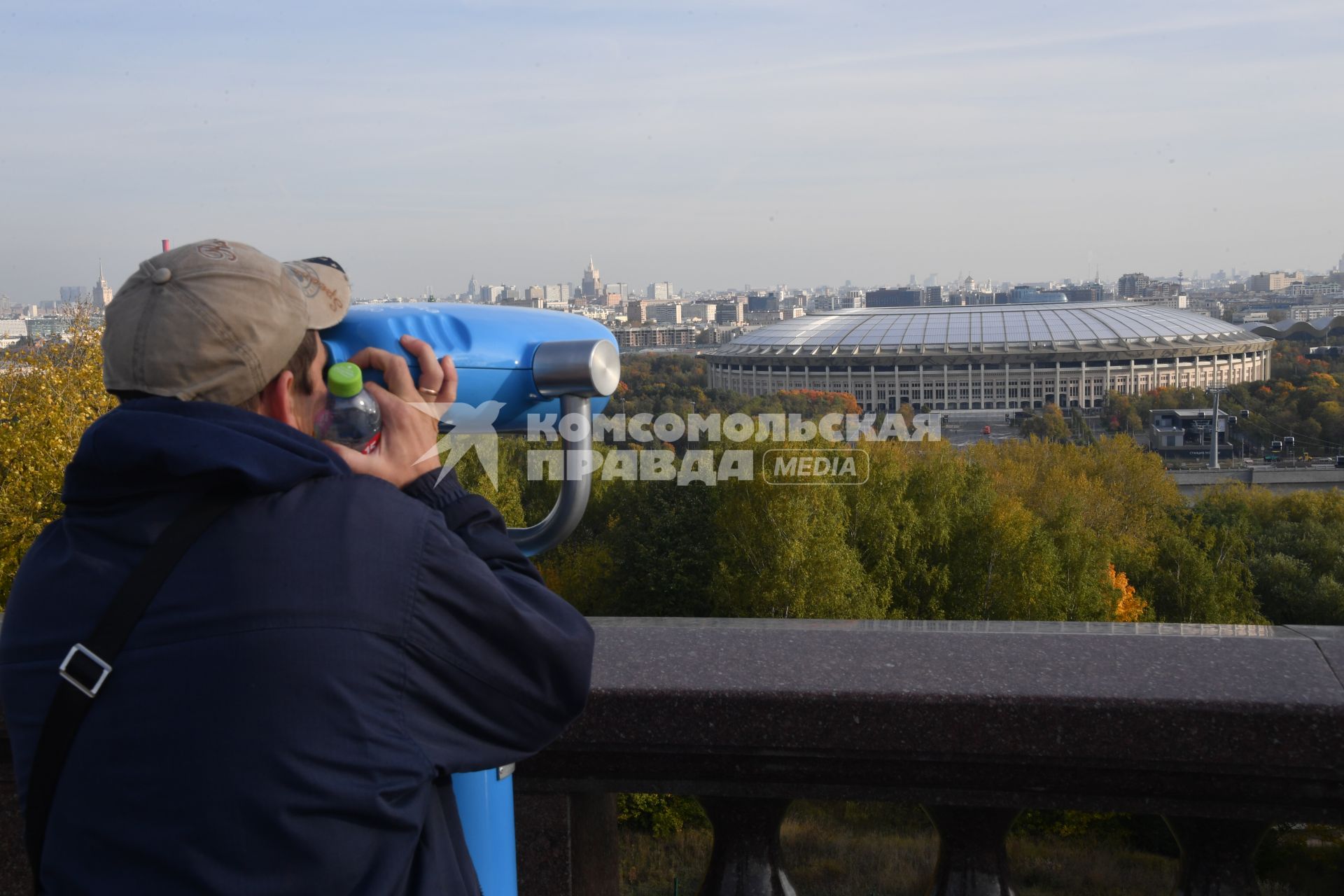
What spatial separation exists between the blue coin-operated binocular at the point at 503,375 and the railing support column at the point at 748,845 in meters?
0.42

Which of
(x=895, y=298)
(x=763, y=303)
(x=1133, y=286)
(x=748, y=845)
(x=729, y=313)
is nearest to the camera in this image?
(x=748, y=845)

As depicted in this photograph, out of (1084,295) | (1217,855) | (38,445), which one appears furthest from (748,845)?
(1084,295)

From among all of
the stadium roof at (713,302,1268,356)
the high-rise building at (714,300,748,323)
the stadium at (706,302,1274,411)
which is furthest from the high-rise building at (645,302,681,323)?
the stadium at (706,302,1274,411)

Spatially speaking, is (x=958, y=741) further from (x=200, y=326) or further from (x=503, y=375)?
(x=200, y=326)

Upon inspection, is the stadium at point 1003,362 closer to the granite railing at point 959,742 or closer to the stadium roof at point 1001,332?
the stadium roof at point 1001,332

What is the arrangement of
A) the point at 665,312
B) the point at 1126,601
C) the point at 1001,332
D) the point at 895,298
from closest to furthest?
the point at 1126,601 → the point at 1001,332 → the point at 665,312 → the point at 895,298

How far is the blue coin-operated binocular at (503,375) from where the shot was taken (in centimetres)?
134

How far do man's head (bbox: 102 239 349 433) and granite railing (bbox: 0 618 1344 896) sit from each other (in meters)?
0.79

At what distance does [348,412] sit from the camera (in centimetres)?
119

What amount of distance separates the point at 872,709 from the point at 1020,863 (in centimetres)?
54

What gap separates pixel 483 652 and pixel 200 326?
40cm

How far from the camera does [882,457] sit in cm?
2775

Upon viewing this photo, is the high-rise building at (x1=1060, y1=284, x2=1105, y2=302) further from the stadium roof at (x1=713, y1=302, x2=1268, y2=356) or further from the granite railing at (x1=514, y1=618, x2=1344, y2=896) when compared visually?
the granite railing at (x1=514, y1=618, x2=1344, y2=896)

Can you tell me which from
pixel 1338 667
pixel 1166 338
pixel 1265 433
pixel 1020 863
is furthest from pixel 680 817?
pixel 1166 338
